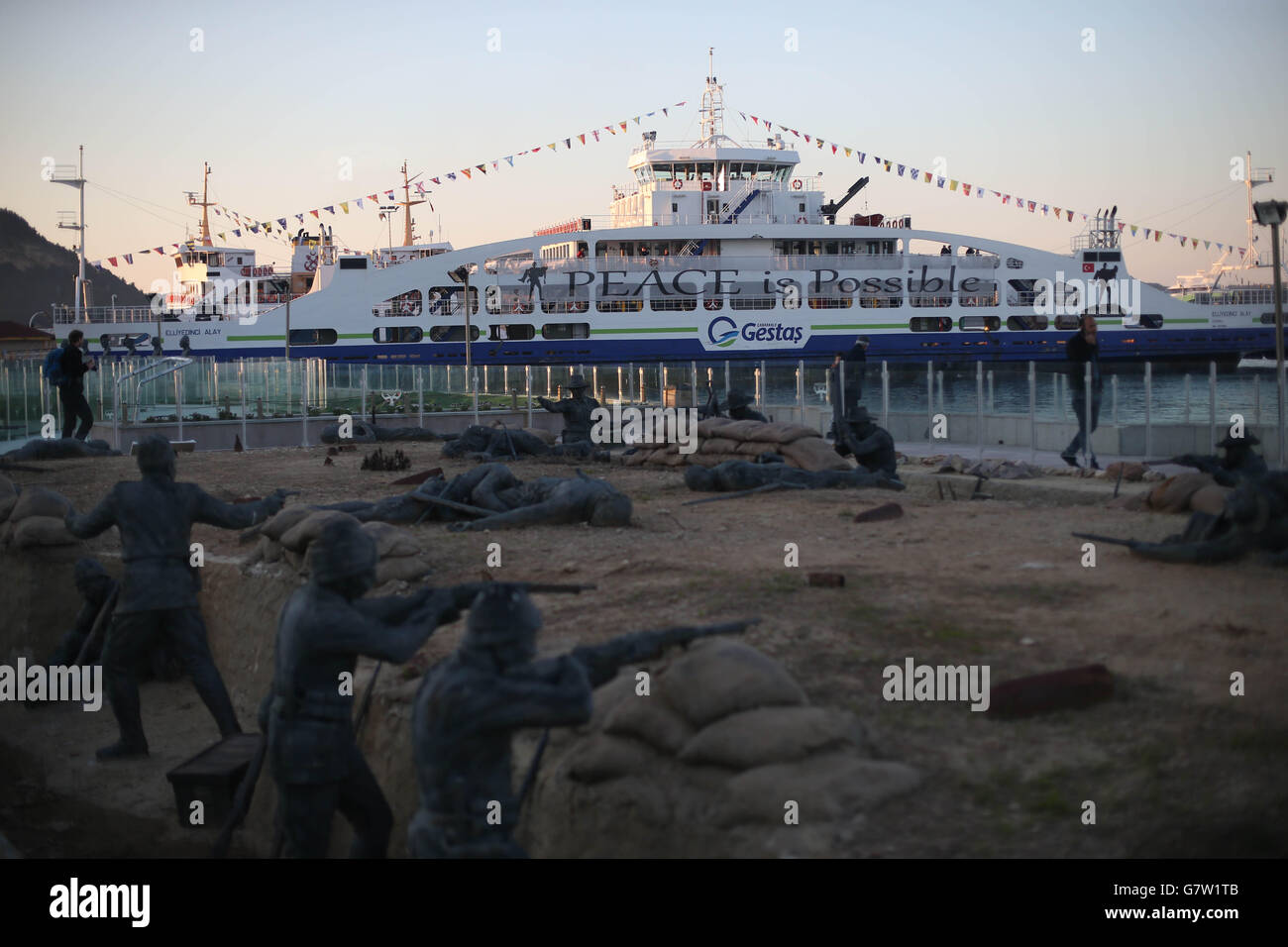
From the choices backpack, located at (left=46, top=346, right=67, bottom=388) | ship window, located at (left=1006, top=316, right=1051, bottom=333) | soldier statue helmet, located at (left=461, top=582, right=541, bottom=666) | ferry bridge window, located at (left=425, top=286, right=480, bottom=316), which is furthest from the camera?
ship window, located at (left=1006, top=316, right=1051, bottom=333)

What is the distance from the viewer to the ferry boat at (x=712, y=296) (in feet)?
138

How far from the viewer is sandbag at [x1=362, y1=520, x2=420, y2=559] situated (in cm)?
792

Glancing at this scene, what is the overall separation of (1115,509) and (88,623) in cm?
794

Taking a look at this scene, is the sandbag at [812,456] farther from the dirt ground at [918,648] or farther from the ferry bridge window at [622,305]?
the ferry bridge window at [622,305]

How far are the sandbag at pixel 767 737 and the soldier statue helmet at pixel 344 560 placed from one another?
135 centimetres

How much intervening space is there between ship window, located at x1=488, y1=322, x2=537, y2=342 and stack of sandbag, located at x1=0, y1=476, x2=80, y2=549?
105 feet

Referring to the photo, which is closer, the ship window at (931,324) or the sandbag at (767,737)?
the sandbag at (767,737)

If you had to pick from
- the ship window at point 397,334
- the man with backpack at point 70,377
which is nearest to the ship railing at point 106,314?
the ship window at point 397,334

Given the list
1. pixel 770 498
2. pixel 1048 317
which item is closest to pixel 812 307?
pixel 1048 317

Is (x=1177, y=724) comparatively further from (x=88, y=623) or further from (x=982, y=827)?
(x=88, y=623)

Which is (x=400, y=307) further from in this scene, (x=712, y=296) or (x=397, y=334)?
(x=712, y=296)

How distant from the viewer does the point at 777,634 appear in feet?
18.7

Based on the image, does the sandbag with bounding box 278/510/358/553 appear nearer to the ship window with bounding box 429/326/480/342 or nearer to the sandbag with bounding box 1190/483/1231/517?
the sandbag with bounding box 1190/483/1231/517

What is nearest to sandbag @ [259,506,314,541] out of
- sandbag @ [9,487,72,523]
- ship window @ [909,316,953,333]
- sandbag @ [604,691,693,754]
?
sandbag @ [9,487,72,523]
